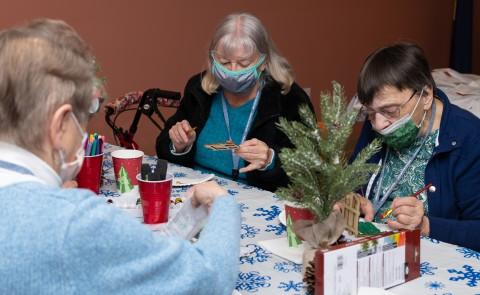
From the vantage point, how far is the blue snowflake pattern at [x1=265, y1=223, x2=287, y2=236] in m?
1.35

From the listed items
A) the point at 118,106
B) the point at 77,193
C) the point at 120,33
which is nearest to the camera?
the point at 77,193

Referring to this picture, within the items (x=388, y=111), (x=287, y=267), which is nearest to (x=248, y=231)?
(x=287, y=267)

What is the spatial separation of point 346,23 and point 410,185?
309 cm

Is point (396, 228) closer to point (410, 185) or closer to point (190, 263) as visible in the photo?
point (410, 185)

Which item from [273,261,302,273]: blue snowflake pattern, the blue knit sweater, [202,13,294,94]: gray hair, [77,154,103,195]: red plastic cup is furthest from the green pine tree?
[202,13,294,94]: gray hair

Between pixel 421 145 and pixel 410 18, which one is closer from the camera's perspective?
pixel 421 145

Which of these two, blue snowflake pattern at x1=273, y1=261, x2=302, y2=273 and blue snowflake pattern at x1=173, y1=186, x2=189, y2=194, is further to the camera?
blue snowflake pattern at x1=173, y1=186, x2=189, y2=194

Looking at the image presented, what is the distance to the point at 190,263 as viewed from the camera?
795mm

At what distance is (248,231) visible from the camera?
4.45ft

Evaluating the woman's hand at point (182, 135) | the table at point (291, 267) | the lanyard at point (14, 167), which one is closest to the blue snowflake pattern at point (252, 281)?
the table at point (291, 267)

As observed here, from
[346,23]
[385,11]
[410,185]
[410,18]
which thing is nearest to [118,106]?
[410,185]

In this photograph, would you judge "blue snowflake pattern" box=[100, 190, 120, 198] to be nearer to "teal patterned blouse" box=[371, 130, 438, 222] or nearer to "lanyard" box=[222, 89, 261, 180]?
"lanyard" box=[222, 89, 261, 180]

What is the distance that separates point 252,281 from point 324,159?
274 millimetres

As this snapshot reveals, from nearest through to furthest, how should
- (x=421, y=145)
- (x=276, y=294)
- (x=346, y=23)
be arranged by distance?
1. (x=276, y=294)
2. (x=421, y=145)
3. (x=346, y=23)
